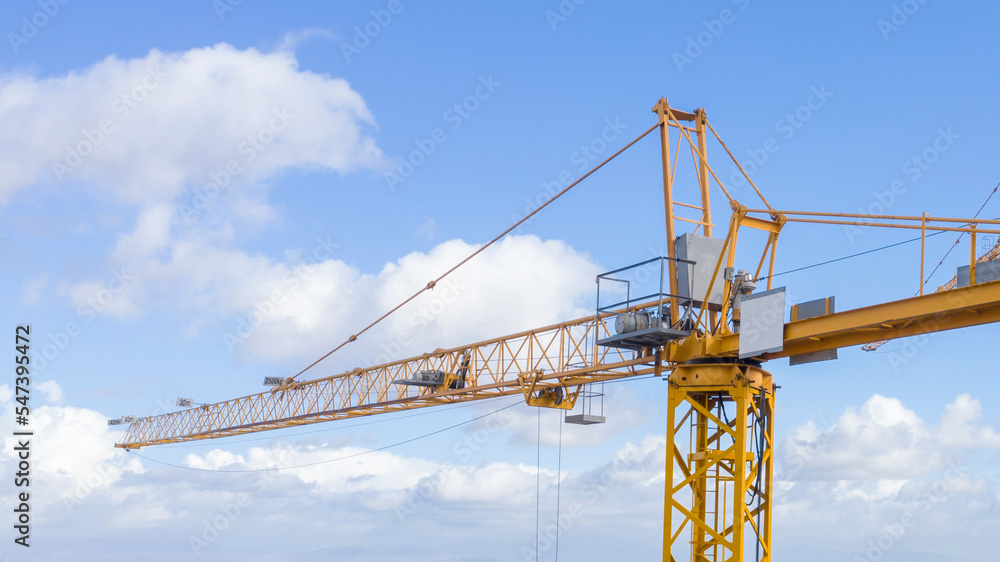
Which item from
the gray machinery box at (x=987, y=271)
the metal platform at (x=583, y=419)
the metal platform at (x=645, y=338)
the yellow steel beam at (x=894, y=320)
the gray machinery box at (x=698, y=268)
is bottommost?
the metal platform at (x=583, y=419)

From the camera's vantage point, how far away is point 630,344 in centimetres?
3016

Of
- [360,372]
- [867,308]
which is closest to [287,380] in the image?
[360,372]

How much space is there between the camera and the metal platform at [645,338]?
1130 inches

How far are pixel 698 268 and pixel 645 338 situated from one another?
2.67 m

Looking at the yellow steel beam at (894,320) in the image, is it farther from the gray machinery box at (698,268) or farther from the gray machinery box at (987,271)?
the gray machinery box at (698,268)

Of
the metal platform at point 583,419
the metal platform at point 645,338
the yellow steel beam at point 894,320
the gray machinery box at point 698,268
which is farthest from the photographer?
the metal platform at point 583,419

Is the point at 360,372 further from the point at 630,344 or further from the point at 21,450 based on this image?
the point at 630,344

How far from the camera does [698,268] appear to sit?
29484mm

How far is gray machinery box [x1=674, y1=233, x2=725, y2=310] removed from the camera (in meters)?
29.2

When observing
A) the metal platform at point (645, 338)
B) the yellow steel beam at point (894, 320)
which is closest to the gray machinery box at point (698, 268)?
the metal platform at point (645, 338)

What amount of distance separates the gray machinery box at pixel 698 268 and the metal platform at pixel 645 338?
1.25 metres

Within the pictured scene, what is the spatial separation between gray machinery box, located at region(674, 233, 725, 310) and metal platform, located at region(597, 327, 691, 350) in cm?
125

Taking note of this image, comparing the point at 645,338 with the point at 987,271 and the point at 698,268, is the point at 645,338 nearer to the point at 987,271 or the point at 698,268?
the point at 698,268

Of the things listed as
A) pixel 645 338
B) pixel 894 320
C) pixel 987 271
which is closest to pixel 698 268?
pixel 645 338
